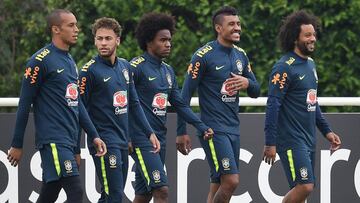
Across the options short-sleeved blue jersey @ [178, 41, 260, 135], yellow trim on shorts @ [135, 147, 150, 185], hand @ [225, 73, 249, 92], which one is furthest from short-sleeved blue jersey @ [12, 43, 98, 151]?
hand @ [225, 73, 249, 92]

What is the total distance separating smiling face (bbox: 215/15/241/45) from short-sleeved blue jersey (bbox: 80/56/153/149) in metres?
1.40

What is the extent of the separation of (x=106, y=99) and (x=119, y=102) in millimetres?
129

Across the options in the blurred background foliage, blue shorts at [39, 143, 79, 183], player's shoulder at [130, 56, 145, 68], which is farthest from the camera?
the blurred background foliage

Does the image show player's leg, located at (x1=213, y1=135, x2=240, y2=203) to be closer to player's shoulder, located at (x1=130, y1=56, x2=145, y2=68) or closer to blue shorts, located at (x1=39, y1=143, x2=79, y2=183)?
player's shoulder, located at (x1=130, y1=56, x2=145, y2=68)

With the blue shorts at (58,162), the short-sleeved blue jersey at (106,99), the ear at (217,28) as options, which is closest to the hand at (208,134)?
the short-sleeved blue jersey at (106,99)

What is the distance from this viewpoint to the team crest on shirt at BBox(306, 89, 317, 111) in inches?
533

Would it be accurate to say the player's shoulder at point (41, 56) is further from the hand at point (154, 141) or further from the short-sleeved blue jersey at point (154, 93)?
the short-sleeved blue jersey at point (154, 93)

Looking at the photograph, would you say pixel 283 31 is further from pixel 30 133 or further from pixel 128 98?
pixel 30 133

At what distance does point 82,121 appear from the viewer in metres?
12.4

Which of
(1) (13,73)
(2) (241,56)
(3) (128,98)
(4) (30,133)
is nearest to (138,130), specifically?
(3) (128,98)

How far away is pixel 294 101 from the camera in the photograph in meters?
13.5

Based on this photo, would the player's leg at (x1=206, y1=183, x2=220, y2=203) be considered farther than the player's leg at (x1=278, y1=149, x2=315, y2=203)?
Yes

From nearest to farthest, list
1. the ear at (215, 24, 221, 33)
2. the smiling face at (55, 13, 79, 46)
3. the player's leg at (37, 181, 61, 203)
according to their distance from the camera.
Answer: the player's leg at (37, 181, 61, 203)
the smiling face at (55, 13, 79, 46)
the ear at (215, 24, 221, 33)

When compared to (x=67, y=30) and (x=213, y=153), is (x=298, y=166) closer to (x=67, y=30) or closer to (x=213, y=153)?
(x=213, y=153)
